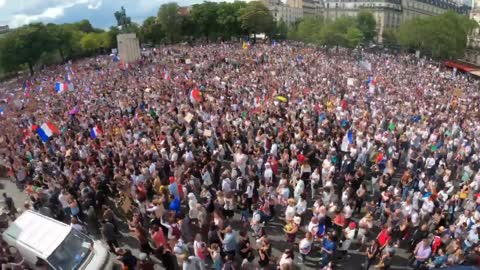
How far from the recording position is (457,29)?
178 feet

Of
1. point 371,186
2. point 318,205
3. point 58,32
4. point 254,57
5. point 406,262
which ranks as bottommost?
point 406,262

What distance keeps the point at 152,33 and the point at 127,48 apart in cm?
3042

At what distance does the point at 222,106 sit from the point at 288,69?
15.0 metres

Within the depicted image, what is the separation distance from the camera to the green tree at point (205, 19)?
66.9 m

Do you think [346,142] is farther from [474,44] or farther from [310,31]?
[474,44]

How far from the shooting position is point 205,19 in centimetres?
6681

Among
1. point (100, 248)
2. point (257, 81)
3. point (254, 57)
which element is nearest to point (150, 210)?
point (100, 248)

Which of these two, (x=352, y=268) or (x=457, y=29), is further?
(x=457, y=29)

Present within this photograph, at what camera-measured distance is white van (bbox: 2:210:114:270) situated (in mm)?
8008

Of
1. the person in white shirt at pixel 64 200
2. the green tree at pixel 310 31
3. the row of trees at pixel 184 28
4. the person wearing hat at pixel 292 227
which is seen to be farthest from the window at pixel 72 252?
the green tree at pixel 310 31

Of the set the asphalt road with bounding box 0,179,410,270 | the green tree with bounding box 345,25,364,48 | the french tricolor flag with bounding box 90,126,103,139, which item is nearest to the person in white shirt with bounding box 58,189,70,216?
the asphalt road with bounding box 0,179,410,270

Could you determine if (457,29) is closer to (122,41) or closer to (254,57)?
(254,57)

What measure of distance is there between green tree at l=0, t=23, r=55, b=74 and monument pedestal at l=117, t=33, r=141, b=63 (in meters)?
22.9

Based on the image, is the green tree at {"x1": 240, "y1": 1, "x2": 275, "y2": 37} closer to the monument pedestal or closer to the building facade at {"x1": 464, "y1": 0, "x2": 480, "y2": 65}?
the monument pedestal
